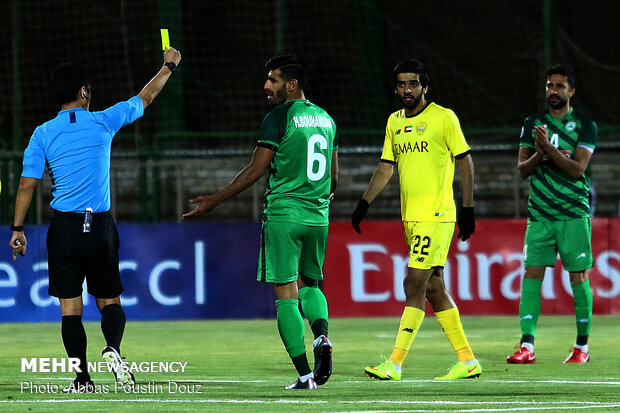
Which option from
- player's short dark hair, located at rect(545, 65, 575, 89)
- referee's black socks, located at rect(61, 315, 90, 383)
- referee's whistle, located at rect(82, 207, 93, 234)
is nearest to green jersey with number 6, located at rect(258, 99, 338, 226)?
referee's whistle, located at rect(82, 207, 93, 234)

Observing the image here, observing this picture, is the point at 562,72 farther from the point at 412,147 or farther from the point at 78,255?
the point at 78,255

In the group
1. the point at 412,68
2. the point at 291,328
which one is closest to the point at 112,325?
the point at 291,328

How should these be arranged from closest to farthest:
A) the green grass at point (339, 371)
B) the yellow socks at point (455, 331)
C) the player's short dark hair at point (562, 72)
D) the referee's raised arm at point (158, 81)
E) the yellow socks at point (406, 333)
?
1. the green grass at point (339, 371)
2. the referee's raised arm at point (158, 81)
3. the yellow socks at point (406, 333)
4. the yellow socks at point (455, 331)
5. the player's short dark hair at point (562, 72)

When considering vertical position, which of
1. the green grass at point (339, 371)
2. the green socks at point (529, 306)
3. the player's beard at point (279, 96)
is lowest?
the green grass at point (339, 371)

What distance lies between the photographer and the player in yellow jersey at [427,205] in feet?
28.0

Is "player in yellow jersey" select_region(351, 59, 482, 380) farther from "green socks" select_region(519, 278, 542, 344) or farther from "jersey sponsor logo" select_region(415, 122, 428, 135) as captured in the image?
"green socks" select_region(519, 278, 542, 344)

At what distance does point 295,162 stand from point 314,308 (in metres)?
0.91

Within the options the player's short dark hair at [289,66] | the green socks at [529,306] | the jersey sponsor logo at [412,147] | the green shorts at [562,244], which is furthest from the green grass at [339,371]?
the player's short dark hair at [289,66]

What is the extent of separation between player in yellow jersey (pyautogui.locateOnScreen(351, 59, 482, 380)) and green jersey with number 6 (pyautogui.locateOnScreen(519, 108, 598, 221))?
161 cm

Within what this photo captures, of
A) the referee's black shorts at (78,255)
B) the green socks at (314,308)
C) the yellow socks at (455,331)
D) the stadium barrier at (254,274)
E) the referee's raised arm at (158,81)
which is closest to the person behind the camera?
the referee's black shorts at (78,255)

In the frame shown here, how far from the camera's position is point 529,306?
9953 mm

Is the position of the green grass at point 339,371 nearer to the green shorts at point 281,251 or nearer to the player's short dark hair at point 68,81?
the green shorts at point 281,251

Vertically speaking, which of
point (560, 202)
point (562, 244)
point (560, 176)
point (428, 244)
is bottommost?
point (562, 244)

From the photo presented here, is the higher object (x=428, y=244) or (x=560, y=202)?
(x=560, y=202)
